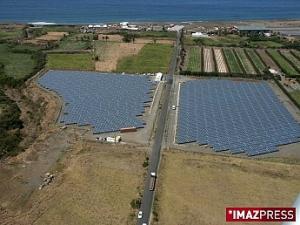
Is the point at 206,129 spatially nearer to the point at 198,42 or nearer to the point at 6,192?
the point at 6,192

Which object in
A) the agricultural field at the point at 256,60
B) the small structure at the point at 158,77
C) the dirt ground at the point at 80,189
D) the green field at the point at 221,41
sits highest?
the green field at the point at 221,41

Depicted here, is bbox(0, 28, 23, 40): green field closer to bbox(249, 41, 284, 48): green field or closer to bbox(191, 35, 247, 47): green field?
bbox(191, 35, 247, 47): green field

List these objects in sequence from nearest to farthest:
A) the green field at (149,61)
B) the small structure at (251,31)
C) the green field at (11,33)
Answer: the green field at (149,61) < the green field at (11,33) < the small structure at (251,31)

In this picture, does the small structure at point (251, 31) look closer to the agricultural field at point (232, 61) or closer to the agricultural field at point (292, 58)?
the agricultural field at point (232, 61)

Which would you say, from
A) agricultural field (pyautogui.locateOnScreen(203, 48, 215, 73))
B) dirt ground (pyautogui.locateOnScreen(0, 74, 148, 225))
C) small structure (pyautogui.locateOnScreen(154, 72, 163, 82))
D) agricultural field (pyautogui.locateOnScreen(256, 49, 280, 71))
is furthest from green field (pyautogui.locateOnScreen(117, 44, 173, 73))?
dirt ground (pyautogui.locateOnScreen(0, 74, 148, 225))

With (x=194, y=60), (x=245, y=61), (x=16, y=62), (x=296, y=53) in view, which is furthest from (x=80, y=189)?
(x=296, y=53)

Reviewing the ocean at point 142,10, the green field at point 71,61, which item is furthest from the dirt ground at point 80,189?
the ocean at point 142,10

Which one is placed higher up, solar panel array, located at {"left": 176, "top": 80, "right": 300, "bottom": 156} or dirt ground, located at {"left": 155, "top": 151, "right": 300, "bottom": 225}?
solar panel array, located at {"left": 176, "top": 80, "right": 300, "bottom": 156}
